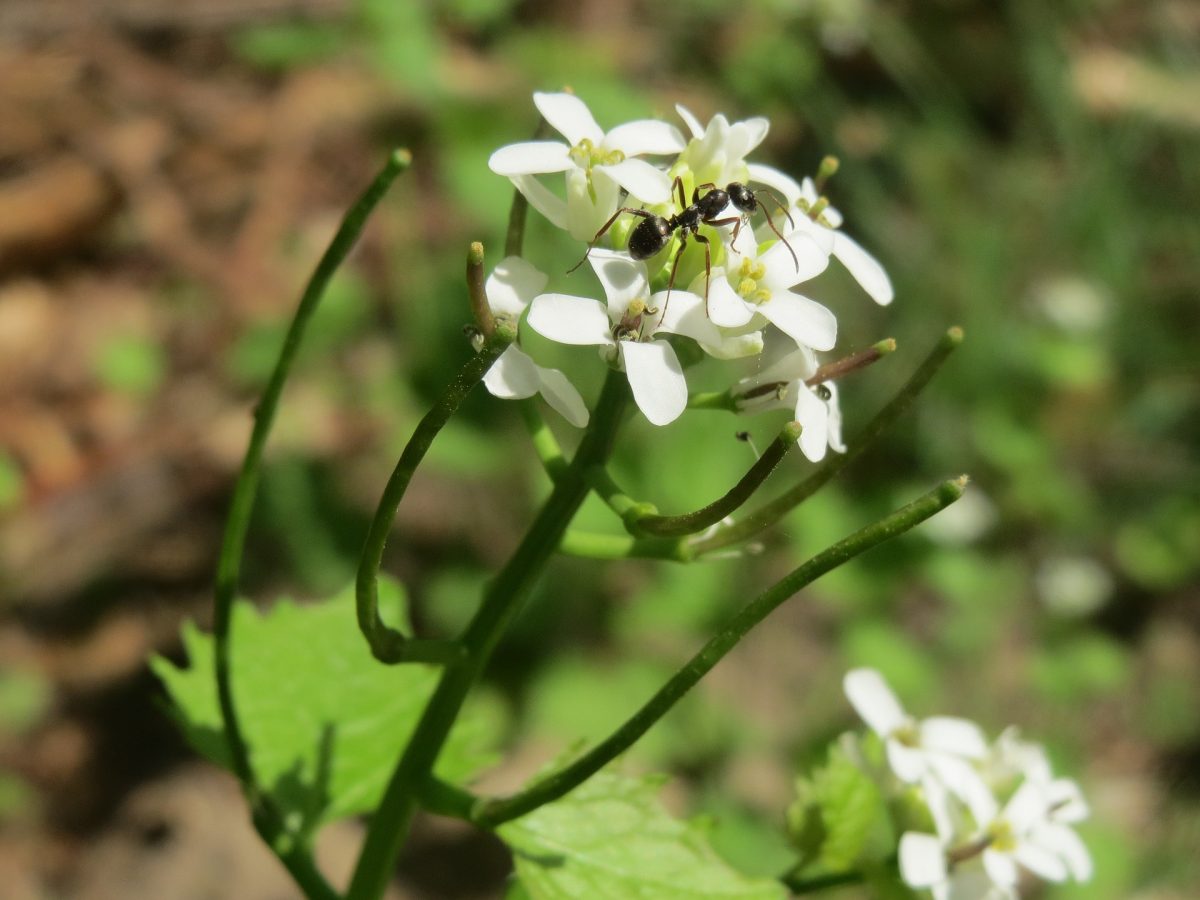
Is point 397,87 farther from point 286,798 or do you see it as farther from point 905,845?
point 905,845

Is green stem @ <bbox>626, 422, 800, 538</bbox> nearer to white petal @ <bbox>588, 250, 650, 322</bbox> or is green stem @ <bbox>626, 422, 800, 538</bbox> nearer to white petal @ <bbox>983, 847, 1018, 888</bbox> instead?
white petal @ <bbox>588, 250, 650, 322</bbox>

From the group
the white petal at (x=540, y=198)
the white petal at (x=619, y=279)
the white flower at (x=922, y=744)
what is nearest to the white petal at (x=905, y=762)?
the white flower at (x=922, y=744)

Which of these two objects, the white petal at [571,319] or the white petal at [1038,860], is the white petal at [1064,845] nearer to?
the white petal at [1038,860]

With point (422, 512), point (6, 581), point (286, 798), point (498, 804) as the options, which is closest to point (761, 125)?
point (498, 804)

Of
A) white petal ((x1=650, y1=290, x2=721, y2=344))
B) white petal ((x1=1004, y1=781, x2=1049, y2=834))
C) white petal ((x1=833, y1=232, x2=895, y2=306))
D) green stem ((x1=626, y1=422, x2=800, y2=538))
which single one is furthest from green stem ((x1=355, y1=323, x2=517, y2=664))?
white petal ((x1=1004, y1=781, x2=1049, y2=834))

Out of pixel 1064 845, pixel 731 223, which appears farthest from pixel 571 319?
pixel 1064 845

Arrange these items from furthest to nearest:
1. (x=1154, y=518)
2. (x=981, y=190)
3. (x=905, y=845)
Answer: (x=981, y=190), (x=1154, y=518), (x=905, y=845)

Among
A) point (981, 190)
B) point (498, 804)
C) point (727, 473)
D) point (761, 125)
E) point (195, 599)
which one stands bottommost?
point (195, 599)
